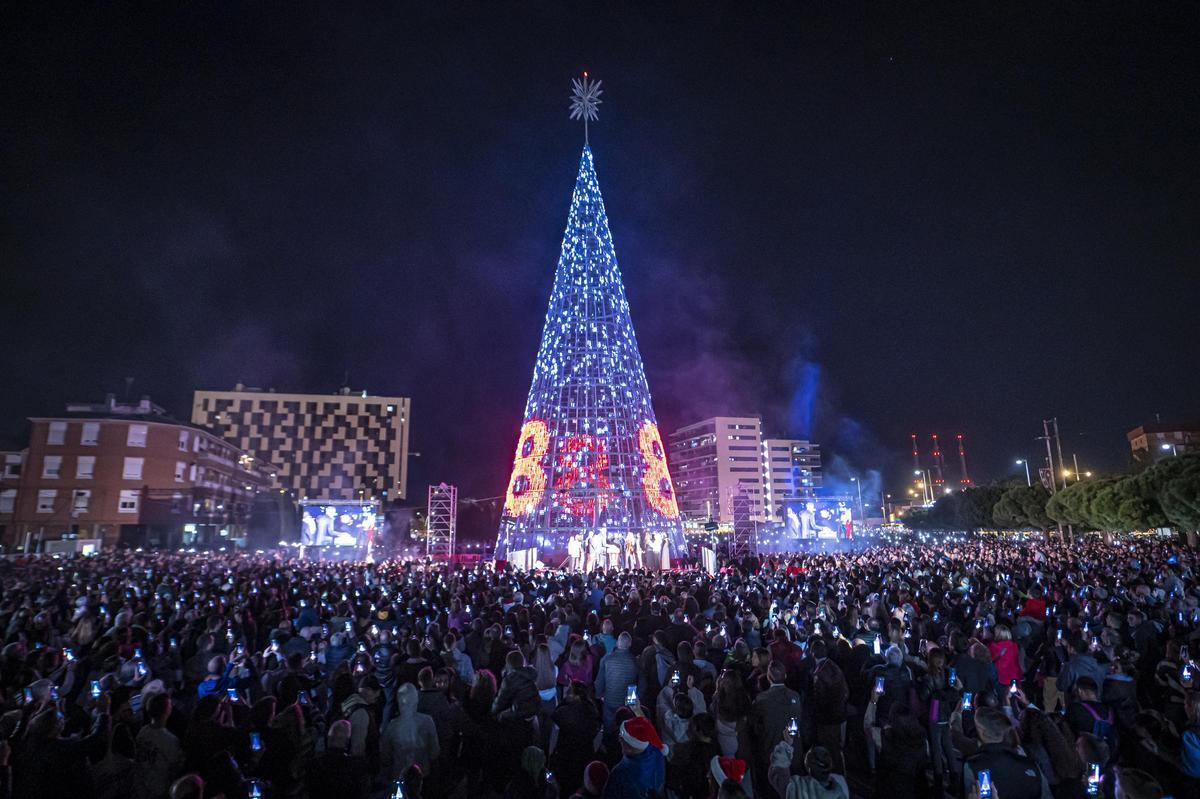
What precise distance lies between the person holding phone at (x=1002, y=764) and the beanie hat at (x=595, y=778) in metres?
2.48

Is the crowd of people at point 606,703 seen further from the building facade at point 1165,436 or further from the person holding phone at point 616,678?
the building facade at point 1165,436

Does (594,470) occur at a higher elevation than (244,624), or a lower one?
higher

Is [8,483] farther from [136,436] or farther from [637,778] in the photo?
[637,778]

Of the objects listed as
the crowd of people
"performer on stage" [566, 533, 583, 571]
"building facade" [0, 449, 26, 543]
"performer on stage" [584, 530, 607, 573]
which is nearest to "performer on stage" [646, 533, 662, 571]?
"performer on stage" [584, 530, 607, 573]

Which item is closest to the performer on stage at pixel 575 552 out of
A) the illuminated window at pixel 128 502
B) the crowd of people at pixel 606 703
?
the crowd of people at pixel 606 703

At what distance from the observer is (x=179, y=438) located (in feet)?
148

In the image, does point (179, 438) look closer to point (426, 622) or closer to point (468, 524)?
point (468, 524)

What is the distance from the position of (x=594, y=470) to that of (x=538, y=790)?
74.4 ft

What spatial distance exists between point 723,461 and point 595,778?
149369 mm

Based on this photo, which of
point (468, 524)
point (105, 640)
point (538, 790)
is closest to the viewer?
point (538, 790)

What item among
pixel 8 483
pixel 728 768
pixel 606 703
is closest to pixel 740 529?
pixel 606 703

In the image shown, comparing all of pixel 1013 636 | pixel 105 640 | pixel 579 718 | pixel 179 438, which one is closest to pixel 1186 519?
pixel 1013 636

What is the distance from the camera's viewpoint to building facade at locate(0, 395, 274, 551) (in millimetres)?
40656

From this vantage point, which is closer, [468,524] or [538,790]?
[538,790]
